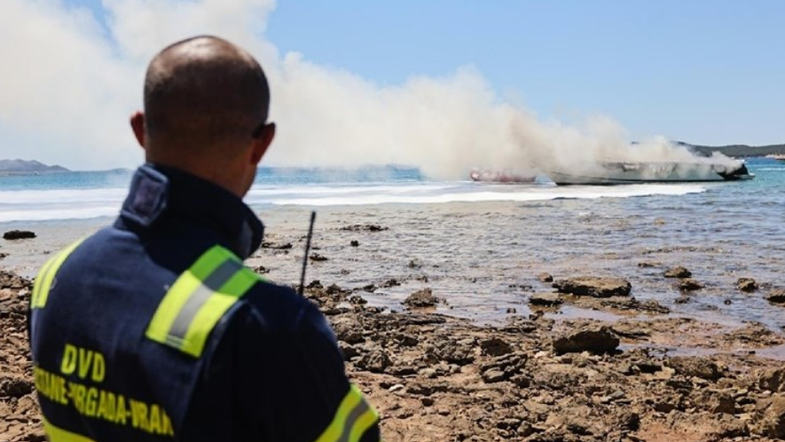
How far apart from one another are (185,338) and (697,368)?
683 cm

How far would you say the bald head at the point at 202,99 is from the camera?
1578 mm

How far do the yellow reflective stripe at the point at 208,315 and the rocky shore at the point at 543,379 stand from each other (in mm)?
4322

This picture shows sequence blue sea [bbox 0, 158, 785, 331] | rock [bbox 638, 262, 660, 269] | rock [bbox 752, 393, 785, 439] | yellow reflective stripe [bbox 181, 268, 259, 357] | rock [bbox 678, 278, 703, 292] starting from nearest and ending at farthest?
Result: yellow reflective stripe [bbox 181, 268, 259, 357]
rock [bbox 752, 393, 785, 439]
blue sea [bbox 0, 158, 785, 331]
rock [bbox 678, 278, 703, 292]
rock [bbox 638, 262, 660, 269]

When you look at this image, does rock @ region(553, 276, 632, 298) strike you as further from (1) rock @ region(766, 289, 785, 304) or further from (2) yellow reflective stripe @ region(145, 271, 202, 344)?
(2) yellow reflective stripe @ region(145, 271, 202, 344)

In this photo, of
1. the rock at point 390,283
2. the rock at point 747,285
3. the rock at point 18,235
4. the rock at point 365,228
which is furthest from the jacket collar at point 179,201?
the rock at point 18,235

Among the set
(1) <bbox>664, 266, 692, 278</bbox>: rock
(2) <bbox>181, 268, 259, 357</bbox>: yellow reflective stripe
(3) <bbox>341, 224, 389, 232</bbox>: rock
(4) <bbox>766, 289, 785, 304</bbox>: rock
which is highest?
(2) <bbox>181, 268, 259, 357</bbox>: yellow reflective stripe

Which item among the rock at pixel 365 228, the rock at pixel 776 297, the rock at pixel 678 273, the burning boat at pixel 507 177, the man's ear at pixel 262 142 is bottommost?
the rock at pixel 776 297

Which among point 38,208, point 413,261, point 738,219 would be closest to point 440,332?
point 413,261

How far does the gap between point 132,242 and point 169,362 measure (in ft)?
0.93

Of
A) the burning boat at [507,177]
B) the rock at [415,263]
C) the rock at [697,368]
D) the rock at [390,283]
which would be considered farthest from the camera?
the burning boat at [507,177]

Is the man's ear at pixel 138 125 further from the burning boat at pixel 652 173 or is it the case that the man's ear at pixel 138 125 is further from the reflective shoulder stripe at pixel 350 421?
the burning boat at pixel 652 173

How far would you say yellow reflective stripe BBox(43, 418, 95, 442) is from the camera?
5.49ft

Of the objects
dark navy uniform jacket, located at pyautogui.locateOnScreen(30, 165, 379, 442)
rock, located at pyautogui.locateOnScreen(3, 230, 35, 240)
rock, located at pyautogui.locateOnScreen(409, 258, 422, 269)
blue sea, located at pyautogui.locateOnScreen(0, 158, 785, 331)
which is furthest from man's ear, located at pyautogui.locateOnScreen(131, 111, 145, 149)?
rock, located at pyautogui.locateOnScreen(3, 230, 35, 240)

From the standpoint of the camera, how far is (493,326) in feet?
31.8
